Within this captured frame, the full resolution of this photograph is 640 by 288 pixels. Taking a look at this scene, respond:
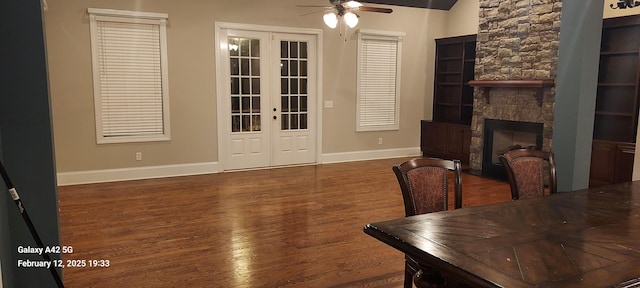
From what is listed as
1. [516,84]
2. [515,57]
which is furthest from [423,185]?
[515,57]

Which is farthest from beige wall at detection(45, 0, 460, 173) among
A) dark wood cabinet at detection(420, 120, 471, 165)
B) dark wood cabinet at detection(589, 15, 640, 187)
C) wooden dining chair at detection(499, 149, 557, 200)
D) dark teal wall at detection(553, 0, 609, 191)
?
wooden dining chair at detection(499, 149, 557, 200)

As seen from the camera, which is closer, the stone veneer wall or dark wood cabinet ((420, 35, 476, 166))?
the stone veneer wall

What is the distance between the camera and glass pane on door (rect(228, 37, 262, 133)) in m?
6.73

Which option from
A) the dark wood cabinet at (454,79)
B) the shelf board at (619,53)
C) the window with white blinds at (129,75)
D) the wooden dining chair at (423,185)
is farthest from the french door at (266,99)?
the wooden dining chair at (423,185)

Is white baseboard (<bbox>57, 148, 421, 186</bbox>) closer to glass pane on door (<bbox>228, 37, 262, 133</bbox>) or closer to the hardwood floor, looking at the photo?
the hardwood floor

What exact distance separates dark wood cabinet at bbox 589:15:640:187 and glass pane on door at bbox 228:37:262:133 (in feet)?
15.7

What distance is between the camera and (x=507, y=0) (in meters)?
6.43

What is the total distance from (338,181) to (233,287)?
3.45 meters

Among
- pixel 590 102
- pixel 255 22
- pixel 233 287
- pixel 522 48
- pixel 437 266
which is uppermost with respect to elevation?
pixel 255 22

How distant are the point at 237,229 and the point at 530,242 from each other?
Answer: 2878mm

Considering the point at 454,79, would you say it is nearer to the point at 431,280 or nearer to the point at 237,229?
the point at 237,229

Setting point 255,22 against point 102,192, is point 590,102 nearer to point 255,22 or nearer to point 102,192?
point 255,22

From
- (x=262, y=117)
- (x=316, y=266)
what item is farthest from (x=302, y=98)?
(x=316, y=266)

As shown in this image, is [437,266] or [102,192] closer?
[437,266]
